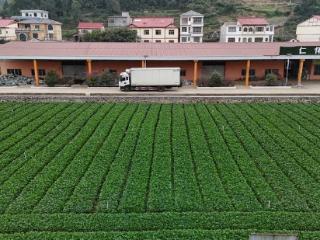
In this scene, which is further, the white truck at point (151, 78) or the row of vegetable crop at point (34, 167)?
the white truck at point (151, 78)

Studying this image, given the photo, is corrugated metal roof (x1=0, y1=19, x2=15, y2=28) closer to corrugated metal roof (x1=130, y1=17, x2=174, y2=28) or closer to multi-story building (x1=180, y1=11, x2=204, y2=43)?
corrugated metal roof (x1=130, y1=17, x2=174, y2=28)

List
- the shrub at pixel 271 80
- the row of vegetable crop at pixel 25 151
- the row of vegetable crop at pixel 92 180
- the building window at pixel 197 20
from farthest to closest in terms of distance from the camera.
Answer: the building window at pixel 197 20 < the shrub at pixel 271 80 < the row of vegetable crop at pixel 25 151 < the row of vegetable crop at pixel 92 180

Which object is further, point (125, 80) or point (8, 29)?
point (8, 29)

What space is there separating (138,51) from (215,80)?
889 cm

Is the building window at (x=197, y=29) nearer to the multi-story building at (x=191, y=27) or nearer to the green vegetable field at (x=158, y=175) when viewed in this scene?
the multi-story building at (x=191, y=27)

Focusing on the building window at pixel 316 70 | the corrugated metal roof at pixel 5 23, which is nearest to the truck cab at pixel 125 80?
the building window at pixel 316 70

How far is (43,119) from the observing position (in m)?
23.9

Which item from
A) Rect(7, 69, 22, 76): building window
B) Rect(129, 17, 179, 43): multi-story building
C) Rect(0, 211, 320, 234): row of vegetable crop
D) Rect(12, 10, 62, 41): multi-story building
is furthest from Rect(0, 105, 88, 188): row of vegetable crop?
Rect(12, 10, 62, 41): multi-story building

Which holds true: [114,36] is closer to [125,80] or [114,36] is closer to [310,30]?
[125,80]

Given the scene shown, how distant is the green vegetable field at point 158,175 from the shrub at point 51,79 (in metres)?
10.5

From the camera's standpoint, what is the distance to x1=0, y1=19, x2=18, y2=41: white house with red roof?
250 ft

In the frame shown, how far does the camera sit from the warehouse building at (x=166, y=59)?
34.6 metres

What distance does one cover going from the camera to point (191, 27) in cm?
7519

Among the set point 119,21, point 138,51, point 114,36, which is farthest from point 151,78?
point 119,21
